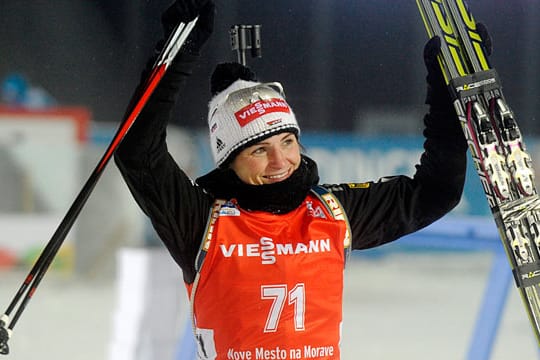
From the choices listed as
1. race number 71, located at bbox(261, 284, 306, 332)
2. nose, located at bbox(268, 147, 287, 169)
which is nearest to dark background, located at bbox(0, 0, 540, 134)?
nose, located at bbox(268, 147, 287, 169)

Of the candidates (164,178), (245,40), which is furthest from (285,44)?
(164,178)

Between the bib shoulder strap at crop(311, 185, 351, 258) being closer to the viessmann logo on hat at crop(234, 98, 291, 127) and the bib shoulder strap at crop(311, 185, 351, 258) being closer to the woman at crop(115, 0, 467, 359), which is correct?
the woman at crop(115, 0, 467, 359)

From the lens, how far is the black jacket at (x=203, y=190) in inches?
74.1

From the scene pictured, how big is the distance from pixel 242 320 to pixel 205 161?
2.57 m

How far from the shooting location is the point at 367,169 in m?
3.93

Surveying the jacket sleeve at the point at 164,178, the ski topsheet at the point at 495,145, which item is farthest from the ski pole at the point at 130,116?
the ski topsheet at the point at 495,145

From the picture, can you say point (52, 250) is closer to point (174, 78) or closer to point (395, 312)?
point (174, 78)

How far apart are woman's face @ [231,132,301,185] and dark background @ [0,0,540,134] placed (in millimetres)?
615

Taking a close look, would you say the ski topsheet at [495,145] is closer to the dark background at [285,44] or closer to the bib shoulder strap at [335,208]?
the bib shoulder strap at [335,208]

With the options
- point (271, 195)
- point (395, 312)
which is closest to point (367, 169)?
point (395, 312)

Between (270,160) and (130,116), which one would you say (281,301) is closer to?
(270,160)

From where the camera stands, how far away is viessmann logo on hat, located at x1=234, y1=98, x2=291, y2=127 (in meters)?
1.95

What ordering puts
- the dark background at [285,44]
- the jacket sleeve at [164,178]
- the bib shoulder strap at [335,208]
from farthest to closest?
the dark background at [285,44] → the bib shoulder strap at [335,208] → the jacket sleeve at [164,178]

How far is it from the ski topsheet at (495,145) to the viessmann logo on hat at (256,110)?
35 cm
